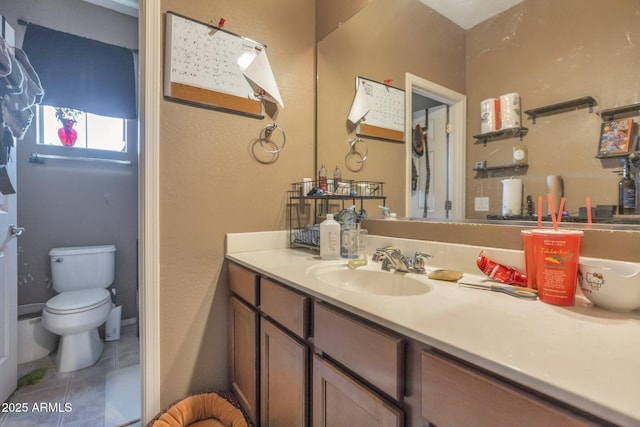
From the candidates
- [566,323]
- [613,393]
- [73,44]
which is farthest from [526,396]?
[73,44]

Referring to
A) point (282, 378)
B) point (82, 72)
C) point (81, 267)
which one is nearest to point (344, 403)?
point (282, 378)

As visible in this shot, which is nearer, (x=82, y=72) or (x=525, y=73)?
(x=525, y=73)

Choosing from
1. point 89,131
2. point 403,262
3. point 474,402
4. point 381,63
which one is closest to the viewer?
point 474,402

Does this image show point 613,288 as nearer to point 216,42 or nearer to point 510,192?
point 510,192

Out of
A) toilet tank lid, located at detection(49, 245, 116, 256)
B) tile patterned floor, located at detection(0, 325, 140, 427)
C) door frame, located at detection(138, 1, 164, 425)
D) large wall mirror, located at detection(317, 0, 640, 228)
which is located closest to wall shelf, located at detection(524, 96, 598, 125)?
large wall mirror, located at detection(317, 0, 640, 228)

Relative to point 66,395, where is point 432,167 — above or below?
above

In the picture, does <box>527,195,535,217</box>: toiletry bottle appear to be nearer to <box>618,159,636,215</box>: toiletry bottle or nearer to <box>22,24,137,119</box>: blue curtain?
<box>618,159,636,215</box>: toiletry bottle

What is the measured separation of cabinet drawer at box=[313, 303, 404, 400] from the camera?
0.57 metres

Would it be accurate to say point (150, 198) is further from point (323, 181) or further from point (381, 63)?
point (381, 63)

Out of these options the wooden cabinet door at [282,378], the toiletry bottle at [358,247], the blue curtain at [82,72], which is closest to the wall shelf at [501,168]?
the toiletry bottle at [358,247]

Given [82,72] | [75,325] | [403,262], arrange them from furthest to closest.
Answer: [82,72] < [75,325] < [403,262]

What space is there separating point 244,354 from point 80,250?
69.0 inches

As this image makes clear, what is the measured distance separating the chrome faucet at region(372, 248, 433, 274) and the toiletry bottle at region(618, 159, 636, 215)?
518 mm

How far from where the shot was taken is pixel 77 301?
A: 6.00ft
